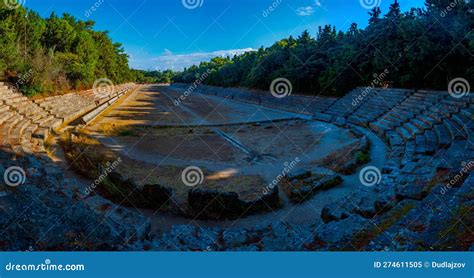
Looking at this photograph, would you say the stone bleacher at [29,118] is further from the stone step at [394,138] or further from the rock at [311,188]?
the stone step at [394,138]

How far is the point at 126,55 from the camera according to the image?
3858 inches

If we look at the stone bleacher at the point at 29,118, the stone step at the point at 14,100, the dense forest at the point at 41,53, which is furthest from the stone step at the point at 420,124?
the dense forest at the point at 41,53

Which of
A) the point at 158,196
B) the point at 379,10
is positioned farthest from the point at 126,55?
the point at 158,196

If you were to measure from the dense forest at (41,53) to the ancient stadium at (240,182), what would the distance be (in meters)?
3.88

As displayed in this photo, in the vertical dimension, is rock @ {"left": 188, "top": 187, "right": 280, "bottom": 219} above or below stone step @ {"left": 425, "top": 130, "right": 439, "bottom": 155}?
below

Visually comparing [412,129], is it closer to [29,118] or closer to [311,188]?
[311,188]

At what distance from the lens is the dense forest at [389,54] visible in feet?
66.9

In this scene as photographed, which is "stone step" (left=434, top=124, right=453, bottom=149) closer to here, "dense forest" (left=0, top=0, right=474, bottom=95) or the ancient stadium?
the ancient stadium

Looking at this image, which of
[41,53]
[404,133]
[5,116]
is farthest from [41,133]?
[404,133]

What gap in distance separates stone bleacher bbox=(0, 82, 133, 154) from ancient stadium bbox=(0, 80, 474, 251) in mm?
114

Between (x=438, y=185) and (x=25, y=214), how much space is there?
333 inches

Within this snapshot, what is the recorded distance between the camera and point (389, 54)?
2630cm

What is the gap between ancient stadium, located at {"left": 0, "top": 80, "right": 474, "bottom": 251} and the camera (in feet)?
18.9

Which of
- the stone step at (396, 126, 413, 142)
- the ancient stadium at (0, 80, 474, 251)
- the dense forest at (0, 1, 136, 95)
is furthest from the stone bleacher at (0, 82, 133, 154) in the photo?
the stone step at (396, 126, 413, 142)
